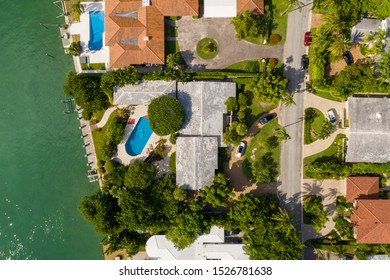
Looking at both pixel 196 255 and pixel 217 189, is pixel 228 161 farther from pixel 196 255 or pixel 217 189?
pixel 196 255

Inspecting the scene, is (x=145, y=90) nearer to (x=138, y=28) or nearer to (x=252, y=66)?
(x=138, y=28)

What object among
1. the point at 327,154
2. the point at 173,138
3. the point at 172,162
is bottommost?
the point at 172,162

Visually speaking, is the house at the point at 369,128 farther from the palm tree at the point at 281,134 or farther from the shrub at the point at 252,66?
the shrub at the point at 252,66

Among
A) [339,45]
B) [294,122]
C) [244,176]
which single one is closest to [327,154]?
[294,122]

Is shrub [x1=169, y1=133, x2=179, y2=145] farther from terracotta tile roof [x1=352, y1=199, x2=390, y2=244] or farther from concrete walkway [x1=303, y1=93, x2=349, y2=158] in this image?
terracotta tile roof [x1=352, y1=199, x2=390, y2=244]

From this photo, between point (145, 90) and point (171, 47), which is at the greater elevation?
point (171, 47)
